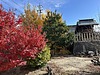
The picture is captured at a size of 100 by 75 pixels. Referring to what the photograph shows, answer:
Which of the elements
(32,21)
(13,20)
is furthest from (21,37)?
(32,21)

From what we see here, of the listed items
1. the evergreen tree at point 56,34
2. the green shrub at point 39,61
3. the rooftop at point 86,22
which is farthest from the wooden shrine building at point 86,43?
the green shrub at point 39,61

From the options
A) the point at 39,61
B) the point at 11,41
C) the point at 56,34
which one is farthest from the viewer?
Result: the point at 56,34

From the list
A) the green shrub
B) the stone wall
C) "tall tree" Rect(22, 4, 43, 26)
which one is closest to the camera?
the green shrub

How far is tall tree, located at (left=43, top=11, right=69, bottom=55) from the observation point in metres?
20.7

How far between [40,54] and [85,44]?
27.5 feet

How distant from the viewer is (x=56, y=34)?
20797mm

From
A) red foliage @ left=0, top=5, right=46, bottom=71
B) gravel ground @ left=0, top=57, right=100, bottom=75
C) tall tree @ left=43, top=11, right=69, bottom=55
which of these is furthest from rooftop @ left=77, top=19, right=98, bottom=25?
red foliage @ left=0, top=5, right=46, bottom=71

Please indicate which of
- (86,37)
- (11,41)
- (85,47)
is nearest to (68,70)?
(11,41)

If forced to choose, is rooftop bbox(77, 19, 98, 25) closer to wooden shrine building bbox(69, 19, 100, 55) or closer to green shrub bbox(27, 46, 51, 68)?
wooden shrine building bbox(69, 19, 100, 55)

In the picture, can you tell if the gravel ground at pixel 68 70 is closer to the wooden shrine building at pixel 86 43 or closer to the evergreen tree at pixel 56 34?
the wooden shrine building at pixel 86 43

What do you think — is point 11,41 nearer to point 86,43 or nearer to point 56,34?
point 56,34

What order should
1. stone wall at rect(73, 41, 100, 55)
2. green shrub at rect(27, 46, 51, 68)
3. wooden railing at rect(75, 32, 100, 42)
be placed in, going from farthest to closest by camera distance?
wooden railing at rect(75, 32, 100, 42) → stone wall at rect(73, 41, 100, 55) → green shrub at rect(27, 46, 51, 68)

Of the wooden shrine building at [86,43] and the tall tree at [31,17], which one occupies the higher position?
the tall tree at [31,17]

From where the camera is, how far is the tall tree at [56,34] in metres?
20.7
